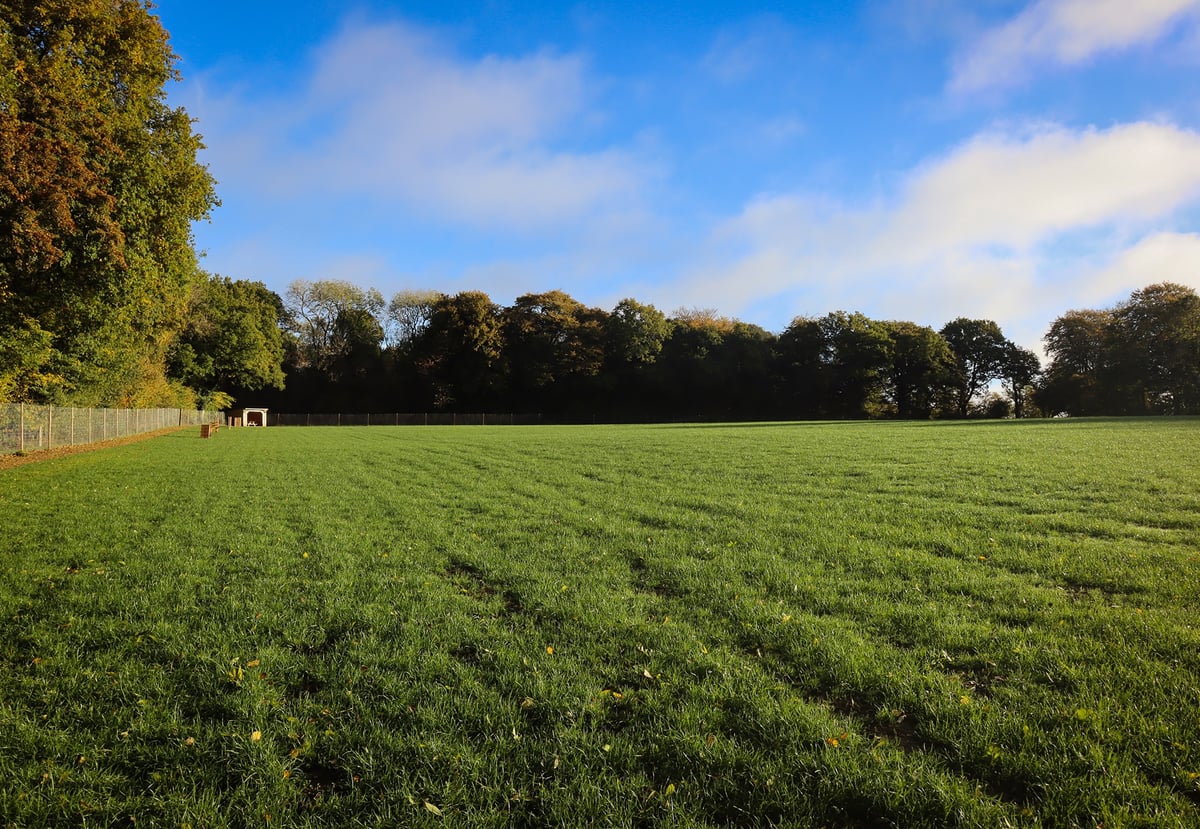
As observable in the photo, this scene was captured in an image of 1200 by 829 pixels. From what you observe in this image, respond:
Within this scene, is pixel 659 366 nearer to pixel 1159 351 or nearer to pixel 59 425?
pixel 1159 351

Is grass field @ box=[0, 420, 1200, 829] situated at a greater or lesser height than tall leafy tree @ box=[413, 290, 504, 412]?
lesser

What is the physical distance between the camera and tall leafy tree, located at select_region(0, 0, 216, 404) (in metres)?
13.5

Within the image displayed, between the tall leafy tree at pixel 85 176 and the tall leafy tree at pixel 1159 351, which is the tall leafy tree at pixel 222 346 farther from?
the tall leafy tree at pixel 1159 351

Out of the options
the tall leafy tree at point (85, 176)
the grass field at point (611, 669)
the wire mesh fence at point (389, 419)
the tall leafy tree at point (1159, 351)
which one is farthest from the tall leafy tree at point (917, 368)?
the tall leafy tree at point (85, 176)

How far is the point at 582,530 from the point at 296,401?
7777cm

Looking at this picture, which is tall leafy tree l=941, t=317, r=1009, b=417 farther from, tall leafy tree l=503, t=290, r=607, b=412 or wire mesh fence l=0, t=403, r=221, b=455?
wire mesh fence l=0, t=403, r=221, b=455

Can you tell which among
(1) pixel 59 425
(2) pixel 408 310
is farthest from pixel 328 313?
(1) pixel 59 425

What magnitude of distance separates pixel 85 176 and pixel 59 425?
49.5 feet

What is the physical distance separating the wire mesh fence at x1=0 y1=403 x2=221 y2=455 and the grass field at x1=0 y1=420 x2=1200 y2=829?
15.9 metres

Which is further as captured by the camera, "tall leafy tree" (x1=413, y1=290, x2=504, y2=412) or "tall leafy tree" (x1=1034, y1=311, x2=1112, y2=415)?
"tall leafy tree" (x1=413, y1=290, x2=504, y2=412)

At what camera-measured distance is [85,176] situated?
47.2ft

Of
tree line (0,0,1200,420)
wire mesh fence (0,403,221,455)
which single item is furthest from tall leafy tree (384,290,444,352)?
wire mesh fence (0,403,221,455)

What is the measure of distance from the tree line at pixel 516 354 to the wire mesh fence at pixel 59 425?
184cm

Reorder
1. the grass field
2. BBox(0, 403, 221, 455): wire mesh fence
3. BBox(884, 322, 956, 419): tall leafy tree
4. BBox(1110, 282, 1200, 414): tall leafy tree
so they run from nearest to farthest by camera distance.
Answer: the grass field → BBox(0, 403, 221, 455): wire mesh fence → BBox(1110, 282, 1200, 414): tall leafy tree → BBox(884, 322, 956, 419): tall leafy tree
